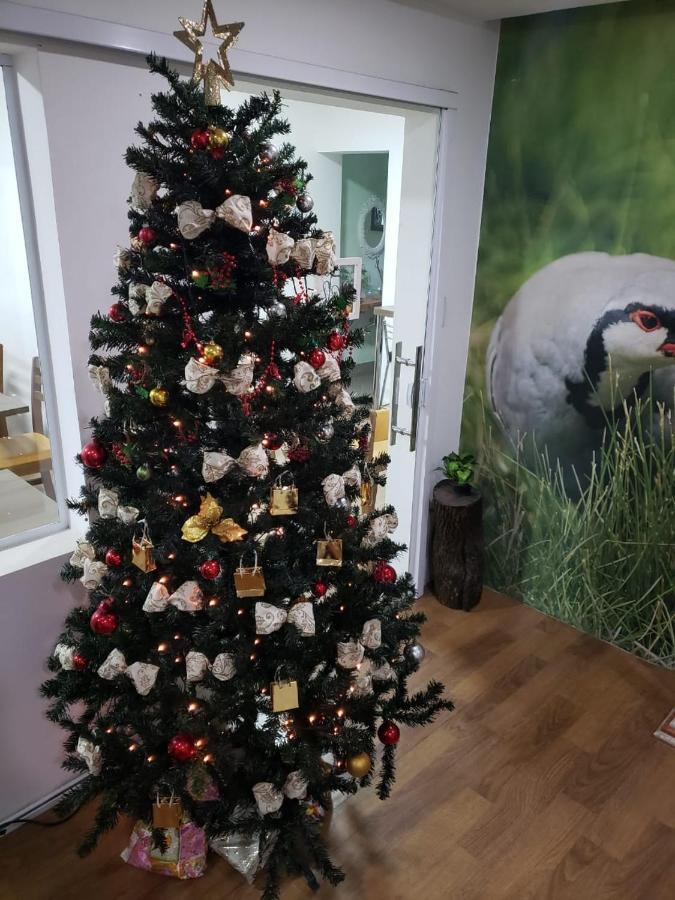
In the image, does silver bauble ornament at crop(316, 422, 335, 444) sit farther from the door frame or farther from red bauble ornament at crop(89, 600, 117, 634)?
the door frame

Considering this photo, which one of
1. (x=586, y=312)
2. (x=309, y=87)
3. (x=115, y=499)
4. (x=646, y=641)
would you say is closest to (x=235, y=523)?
(x=115, y=499)

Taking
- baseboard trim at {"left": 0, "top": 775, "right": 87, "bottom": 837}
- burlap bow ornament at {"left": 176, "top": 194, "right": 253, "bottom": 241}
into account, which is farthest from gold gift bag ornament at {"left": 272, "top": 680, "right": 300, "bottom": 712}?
burlap bow ornament at {"left": 176, "top": 194, "right": 253, "bottom": 241}

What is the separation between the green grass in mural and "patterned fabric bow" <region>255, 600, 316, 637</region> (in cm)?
175

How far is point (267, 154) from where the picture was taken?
5.17 ft

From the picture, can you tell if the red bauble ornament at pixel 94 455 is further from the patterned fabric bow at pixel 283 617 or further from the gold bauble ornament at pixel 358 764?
the gold bauble ornament at pixel 358 764

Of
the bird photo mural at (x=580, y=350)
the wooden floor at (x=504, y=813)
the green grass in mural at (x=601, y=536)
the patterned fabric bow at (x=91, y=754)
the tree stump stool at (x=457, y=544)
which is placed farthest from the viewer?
the tree stump stool at (x=457, y=544)

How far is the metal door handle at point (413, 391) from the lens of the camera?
3.10 meters

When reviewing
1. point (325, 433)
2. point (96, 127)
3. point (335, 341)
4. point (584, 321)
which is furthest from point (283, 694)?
point (584, 321)

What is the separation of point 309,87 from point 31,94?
863 mm

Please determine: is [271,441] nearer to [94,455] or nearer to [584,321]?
[94,455]

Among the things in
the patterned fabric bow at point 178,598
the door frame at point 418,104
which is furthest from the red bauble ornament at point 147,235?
the patterned fabric bow at point 178,598

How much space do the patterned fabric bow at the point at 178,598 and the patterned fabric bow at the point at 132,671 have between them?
15cm

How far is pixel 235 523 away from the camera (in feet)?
5.42

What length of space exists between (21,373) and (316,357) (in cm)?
101
